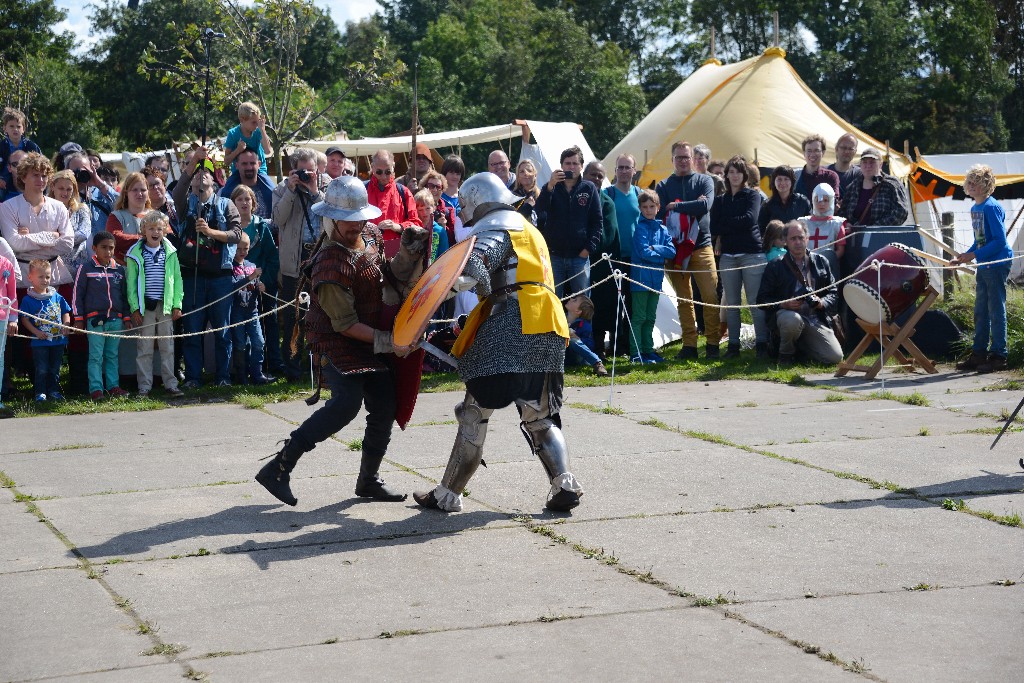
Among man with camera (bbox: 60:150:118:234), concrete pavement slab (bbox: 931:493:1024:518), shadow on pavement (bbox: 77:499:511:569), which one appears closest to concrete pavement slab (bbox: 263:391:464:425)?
man with camera (bbox: 60:150:118:234)

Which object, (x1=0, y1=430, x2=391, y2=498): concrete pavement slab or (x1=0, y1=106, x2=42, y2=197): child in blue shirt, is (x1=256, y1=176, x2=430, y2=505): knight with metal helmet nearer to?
(x1=0, y1=430, x2=391, y2=498): concrete pavement slab

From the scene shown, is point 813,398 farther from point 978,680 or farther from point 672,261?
point 978,680

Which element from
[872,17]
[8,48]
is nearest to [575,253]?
[8,48]

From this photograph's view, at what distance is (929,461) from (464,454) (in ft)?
9.71

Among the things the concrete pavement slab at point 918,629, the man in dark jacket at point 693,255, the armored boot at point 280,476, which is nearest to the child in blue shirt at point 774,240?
the man in dark jacket at point 693,255

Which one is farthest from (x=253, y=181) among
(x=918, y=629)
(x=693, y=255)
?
(x=918, y=629)

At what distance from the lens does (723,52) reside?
56.3 meters

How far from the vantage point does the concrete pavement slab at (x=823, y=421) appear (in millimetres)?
8547

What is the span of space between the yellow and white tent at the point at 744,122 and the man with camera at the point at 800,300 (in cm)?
825

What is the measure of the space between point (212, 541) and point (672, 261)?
7872mm

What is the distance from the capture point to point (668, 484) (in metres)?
6.95

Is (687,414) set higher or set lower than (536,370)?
lower

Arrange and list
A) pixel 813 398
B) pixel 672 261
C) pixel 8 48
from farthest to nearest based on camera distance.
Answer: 1. pixel 8 48
2. pixel 672 261
3. pixel 813 398

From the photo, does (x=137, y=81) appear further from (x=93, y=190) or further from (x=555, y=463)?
(x=555, y=463)
